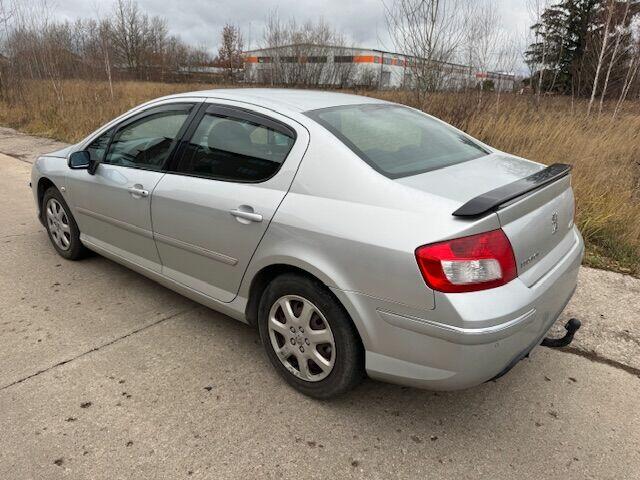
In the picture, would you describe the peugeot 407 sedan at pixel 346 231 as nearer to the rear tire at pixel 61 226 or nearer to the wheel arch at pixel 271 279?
the wheel arch at pixel 271 279

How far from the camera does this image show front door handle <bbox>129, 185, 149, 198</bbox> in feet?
10.1

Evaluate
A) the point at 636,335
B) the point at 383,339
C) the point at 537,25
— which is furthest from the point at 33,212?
the point at 537,25

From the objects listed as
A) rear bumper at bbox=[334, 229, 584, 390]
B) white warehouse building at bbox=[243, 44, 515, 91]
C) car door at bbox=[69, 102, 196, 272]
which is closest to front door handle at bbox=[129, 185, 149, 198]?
car door at bbox=[69, 102, 196, 272]

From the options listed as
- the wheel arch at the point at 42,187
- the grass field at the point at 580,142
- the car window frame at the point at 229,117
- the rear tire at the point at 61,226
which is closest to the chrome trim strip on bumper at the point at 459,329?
the car window frame at the point at 229,117

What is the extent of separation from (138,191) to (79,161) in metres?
0.78

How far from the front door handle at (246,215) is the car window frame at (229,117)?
0.55 ft

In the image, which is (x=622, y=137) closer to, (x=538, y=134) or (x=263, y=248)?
(x=538, y=134)

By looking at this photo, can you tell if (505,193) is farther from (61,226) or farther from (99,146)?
(61,226)

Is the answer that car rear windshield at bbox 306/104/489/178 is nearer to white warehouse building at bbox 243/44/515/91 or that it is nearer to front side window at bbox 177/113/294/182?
front side window at bbox 177/113/294/182

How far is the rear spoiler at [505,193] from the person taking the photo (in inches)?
74.9

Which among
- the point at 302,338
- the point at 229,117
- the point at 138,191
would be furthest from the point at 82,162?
the point at 302,338

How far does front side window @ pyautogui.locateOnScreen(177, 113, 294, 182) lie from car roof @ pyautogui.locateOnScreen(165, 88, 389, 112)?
144 mm

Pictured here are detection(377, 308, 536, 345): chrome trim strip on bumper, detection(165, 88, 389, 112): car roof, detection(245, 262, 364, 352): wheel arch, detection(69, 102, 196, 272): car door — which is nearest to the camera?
detection(377, 308, 536, 345): chrome trim strip on bumper

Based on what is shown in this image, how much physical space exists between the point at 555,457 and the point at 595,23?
509 inches
